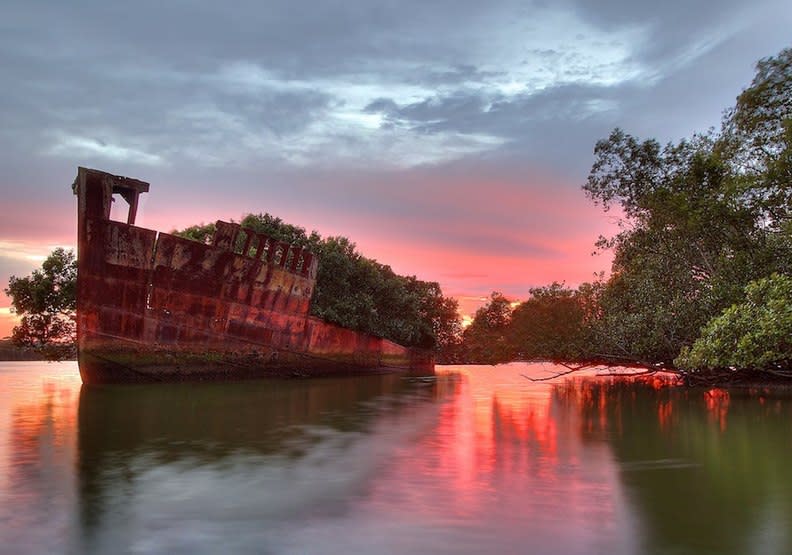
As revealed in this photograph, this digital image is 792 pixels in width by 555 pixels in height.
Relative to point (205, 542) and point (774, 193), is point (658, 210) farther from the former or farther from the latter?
point (205, 542)

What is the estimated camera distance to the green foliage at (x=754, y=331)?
16156mm

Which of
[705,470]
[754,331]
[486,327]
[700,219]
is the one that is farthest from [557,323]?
[486,327]

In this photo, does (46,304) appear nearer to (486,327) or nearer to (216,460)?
(216,460)

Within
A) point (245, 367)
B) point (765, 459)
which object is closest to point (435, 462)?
point (765, 459)

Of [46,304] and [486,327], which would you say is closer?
[46,304]

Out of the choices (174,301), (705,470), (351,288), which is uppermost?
(351,288)

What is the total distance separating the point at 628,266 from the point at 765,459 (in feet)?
83.5

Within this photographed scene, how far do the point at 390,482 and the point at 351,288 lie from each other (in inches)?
1423

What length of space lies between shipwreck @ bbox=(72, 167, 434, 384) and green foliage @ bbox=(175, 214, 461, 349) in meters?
5.09

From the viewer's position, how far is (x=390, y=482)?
28.7ft

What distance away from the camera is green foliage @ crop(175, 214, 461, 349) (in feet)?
132

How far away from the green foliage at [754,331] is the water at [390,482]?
58.7 inches

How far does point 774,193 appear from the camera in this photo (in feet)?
69.4

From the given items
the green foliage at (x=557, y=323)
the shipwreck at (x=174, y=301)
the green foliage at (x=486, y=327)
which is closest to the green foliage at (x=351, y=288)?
the shipwreck at (x=174, y=301)
